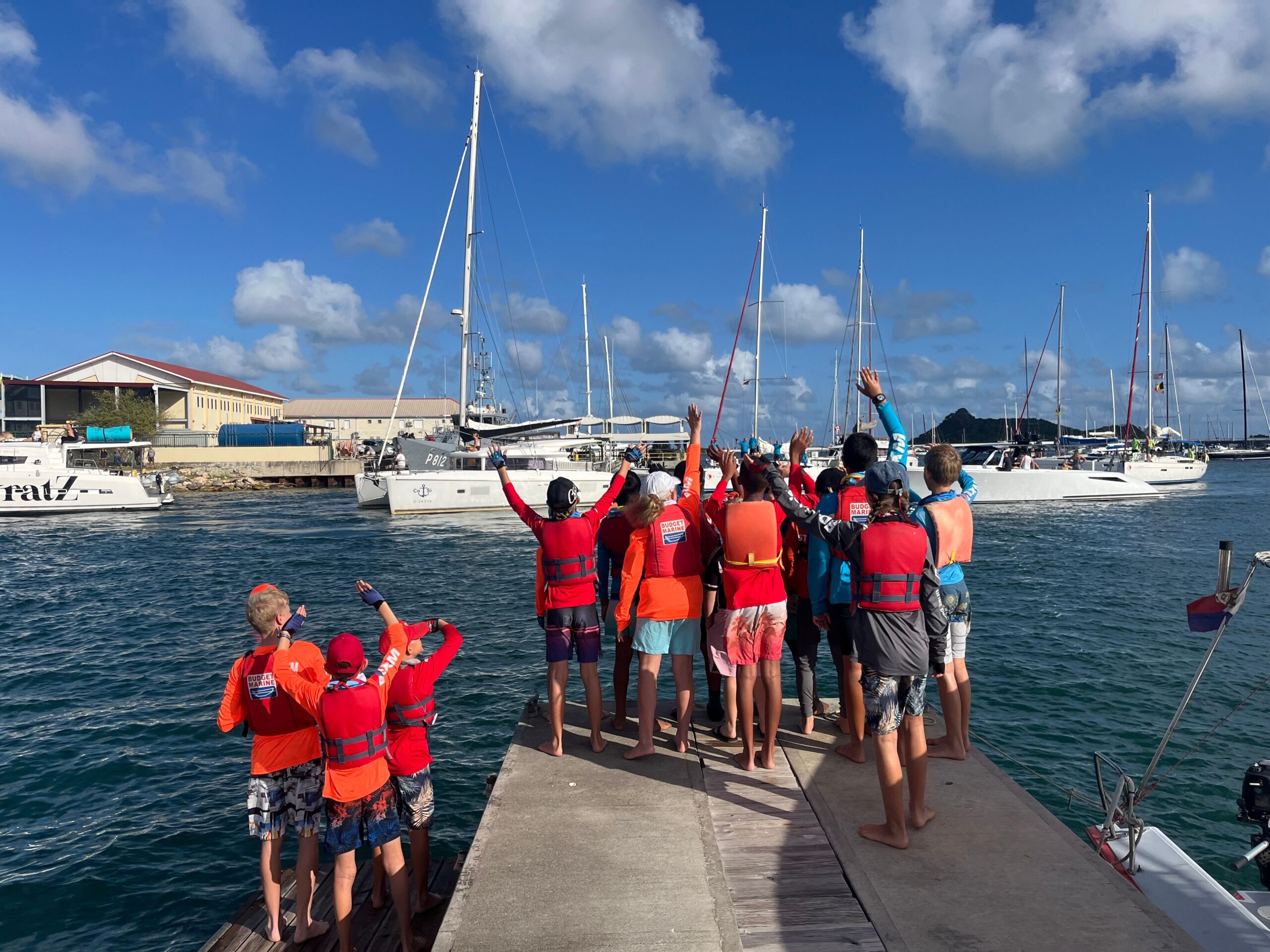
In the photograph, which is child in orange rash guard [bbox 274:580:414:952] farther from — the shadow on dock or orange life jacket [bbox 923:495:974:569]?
orange life jacket [bbox 923:495:974:569]

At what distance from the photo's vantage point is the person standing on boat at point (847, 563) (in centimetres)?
519

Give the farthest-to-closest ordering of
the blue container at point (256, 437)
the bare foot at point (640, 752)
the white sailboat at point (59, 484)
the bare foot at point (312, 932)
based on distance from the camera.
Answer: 1. the blue container at point (256, 437)
2. the white sailboat at point (59, 484)
3. the bare foot at point (640, 752)
4. the bare foot at point (312, 932)

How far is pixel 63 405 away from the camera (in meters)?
66.9

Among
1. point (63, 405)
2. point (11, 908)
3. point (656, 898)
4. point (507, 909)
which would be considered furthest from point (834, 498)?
point (63, 405)

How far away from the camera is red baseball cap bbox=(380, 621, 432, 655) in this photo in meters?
3.99

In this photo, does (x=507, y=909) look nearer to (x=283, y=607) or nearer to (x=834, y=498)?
(x=283, y=607)

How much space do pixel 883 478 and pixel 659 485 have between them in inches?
59.3

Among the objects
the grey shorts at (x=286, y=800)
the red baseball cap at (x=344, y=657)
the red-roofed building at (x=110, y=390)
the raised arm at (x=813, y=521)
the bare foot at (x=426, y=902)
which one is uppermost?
the red-roofed building at (x=110, y=390)

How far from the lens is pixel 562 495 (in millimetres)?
5020

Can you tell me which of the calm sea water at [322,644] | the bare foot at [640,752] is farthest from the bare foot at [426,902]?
the calm sea water at [322,644]

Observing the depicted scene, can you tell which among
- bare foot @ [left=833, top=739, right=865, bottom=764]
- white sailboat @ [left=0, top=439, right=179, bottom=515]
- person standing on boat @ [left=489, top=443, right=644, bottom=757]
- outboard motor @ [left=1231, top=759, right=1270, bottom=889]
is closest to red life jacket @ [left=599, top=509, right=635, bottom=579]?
person standing on boat @ [left=489, top=443, right=644, bottom=757]

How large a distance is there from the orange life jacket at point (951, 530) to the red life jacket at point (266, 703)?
12.5ft

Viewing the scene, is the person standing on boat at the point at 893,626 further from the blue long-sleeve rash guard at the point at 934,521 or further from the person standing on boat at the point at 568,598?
the person standing on boat at the point at 568,598

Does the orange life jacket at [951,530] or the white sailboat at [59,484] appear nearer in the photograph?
the orange life jacket at [951,530]
